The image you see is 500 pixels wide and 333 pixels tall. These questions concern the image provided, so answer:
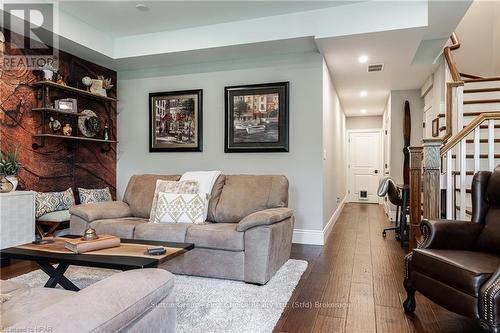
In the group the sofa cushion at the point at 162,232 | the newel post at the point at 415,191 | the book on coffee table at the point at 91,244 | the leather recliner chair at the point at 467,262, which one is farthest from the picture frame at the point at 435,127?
the book on coffee table at the point at 91,244

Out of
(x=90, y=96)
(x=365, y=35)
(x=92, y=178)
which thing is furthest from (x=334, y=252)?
(x=90, y=96)

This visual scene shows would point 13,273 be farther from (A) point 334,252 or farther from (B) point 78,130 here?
(A) point 334,252

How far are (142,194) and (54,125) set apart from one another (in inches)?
58.7

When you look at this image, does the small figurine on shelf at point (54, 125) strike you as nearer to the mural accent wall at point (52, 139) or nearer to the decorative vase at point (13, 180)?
the mural accent wall at point (52, 139)

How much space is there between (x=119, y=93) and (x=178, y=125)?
120cm

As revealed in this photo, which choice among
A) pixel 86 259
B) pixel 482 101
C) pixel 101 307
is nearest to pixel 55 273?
pixel 86 259

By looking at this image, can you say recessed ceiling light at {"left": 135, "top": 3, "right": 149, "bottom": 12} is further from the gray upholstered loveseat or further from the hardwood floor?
the hardwood floor

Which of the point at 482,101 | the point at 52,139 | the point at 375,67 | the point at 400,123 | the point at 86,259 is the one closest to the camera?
the point at 86,259

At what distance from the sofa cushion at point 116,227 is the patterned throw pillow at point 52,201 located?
1.03 meters

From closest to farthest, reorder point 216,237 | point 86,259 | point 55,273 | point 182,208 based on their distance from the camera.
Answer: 1. point 86,259
2. point 55,273
3. point 216,237
4. point 182,208

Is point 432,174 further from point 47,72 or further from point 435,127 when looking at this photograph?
point 47,72

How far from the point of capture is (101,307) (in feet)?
2.92

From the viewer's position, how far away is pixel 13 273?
299 centimetres

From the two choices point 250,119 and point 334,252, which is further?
point 250,119
